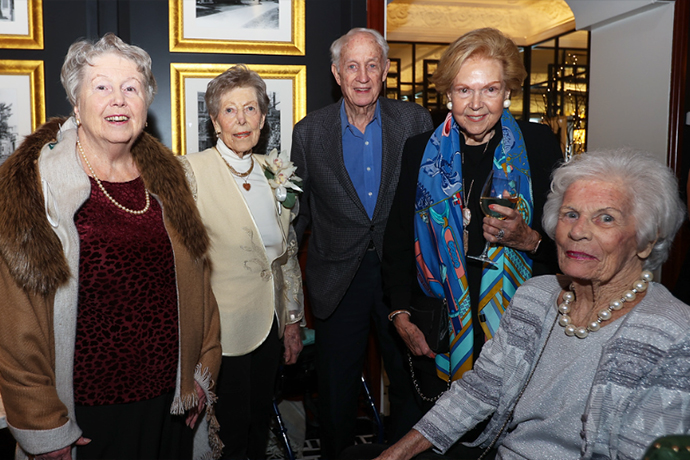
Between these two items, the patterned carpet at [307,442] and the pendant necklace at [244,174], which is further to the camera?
the patterned carpet at [307,442]

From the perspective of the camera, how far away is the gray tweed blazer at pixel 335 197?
266cm

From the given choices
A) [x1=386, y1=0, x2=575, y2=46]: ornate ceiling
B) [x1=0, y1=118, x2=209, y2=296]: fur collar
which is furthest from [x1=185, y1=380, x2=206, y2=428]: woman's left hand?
[x1=386, y1=0, x2=575, y2=46]: ornate ceiling

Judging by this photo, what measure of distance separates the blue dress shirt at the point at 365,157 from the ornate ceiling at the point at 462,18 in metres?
5.45

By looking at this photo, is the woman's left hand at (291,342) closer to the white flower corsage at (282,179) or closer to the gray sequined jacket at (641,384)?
the white flower corsage at (282,179)

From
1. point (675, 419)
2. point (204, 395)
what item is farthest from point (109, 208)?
point (675, 419)

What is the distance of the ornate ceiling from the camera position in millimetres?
7691

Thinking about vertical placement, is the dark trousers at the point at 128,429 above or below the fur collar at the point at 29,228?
below

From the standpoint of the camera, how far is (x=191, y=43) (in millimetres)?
3287

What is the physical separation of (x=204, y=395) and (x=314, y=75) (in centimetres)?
211

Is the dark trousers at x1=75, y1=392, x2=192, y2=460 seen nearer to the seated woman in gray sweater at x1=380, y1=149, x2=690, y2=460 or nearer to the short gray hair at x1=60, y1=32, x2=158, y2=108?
the seated woman in gray sweater at x1=380, y1=149, x2=690, y2=460

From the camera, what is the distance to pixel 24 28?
309 centimetres

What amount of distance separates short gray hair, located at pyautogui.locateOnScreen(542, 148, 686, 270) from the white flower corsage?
1.28 metres

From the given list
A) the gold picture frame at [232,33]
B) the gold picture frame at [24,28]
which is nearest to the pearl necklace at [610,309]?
the gold picture frame at [232,33]

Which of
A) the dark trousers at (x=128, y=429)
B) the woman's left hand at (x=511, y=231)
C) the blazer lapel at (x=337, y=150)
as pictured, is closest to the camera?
the dark trousers at (x=128, y=429)
